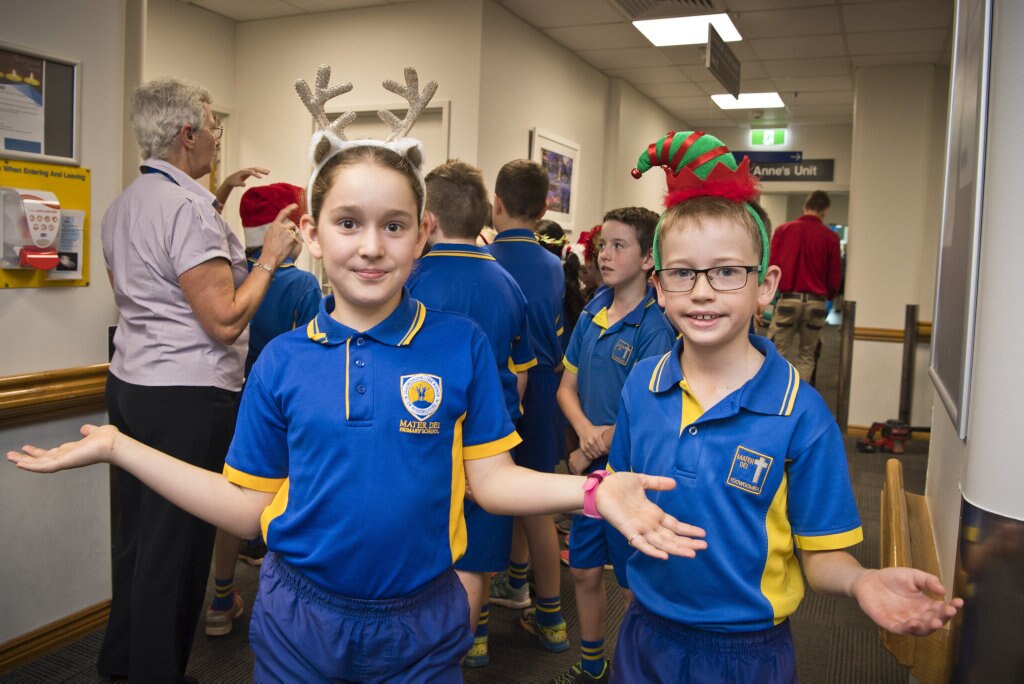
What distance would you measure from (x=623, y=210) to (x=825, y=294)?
519 centimetres

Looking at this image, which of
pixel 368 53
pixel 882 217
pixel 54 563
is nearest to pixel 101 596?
pixel 54 563

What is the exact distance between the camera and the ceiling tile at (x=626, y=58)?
6785 millimetres

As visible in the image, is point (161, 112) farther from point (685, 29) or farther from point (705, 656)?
point (685, 29)

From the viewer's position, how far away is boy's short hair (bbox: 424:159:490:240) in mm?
2521

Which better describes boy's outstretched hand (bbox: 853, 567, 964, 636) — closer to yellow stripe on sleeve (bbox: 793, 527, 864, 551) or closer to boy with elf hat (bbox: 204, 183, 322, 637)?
yellow stripe on sleeve (bbox: 793, 527, 864, 551)

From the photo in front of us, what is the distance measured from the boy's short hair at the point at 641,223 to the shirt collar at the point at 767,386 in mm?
1096

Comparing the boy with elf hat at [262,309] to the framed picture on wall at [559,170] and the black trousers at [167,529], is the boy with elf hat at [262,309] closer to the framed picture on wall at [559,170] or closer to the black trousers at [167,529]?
the black trousers at [167,529]

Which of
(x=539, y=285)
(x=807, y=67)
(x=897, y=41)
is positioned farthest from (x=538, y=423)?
(x=807, y=67)

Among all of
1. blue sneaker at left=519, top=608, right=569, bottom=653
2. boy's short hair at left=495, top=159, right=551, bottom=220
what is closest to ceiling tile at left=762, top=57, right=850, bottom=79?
boy's short hair at left=495, top=159, right=551, bottom=220

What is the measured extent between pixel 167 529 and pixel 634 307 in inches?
59.1

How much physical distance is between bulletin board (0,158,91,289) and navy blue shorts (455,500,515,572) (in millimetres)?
1491

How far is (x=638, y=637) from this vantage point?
1470 millimetres

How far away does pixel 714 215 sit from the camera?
4.85 ft

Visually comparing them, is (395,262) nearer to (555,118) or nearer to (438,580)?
(438,580)
